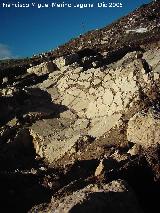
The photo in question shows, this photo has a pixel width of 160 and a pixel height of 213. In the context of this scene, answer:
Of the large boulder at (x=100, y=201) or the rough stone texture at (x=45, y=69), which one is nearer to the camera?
the large boulder at (x=100, y=201)

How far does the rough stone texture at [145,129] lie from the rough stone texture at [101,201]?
284cm

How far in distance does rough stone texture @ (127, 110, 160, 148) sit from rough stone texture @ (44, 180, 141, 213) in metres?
2.84

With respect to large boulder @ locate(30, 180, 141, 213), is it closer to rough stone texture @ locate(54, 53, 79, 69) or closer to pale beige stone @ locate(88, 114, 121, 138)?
pale beige stone @ locate(88, 114, 121, 138)

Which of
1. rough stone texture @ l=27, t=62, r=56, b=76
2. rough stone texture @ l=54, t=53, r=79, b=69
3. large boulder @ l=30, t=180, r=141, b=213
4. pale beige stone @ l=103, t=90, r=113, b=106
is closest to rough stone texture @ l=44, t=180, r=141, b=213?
large boulder @ l=30, t=180, r=141, b=213

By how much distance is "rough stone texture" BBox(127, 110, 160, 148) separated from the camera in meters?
8.08

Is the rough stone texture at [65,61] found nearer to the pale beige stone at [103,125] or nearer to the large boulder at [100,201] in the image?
the pale beige stone at [103,125]

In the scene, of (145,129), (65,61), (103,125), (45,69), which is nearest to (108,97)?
(103,125)

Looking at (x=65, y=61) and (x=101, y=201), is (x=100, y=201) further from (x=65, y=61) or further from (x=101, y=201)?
(x=65, y=61)

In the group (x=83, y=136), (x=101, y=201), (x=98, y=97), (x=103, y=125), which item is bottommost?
(x=83, y=136)

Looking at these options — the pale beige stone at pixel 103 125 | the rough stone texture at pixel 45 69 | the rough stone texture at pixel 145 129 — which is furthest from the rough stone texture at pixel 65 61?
the rough stone texture at pixel 145 129

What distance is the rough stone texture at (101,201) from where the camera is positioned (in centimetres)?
471

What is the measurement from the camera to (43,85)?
13.5 meters

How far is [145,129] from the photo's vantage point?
834 centimetres

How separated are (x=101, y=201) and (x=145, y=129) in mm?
3747
